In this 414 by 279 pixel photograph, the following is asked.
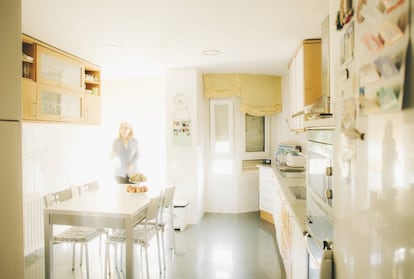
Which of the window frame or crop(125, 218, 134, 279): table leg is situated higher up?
the window frame

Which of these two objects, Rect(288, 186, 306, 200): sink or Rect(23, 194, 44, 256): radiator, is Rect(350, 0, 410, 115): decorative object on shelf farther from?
Rect(23, 194, 44, 256): radiator

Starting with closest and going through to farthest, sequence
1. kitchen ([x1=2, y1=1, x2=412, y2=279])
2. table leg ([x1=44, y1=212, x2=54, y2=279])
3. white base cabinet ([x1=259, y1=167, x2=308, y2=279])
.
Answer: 1. white base cabinet ([x1=259, y1=167, x2=308, y2=279])
2. table leg ([x1=44, y1=212, x2=54, y2=279])
3. kitchen ([x1=2, y1=1, x2=412, y2=279])

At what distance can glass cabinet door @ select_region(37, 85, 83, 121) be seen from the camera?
335 cm

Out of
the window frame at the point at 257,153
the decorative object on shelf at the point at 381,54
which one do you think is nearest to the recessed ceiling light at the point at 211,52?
the window frame at the point at 257,153

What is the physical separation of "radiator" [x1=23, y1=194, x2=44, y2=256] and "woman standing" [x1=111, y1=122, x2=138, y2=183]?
51.4 inches

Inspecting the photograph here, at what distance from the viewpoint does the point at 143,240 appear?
107 inches

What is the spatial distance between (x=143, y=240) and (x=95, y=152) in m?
2.50

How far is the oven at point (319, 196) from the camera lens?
106 cm

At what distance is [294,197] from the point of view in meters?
2.55

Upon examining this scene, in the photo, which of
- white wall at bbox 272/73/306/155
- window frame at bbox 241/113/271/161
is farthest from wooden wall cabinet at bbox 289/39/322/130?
window frame at bbox 241/113/271/161

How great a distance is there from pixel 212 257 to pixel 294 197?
4.51ft

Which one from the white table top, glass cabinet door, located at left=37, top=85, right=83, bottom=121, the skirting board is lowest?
the skirting board

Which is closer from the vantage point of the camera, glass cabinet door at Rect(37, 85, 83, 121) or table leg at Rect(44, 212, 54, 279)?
table leg at Rect(44, 212, 54, 279)

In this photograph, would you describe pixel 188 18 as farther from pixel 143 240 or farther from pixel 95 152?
pixel 95 152
